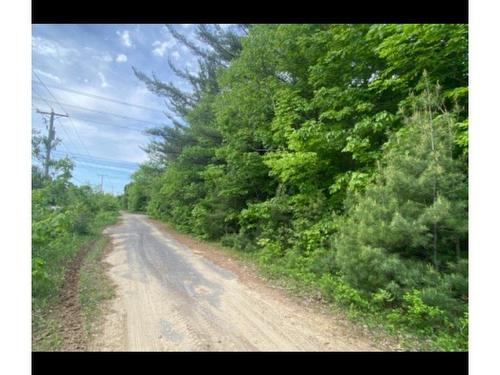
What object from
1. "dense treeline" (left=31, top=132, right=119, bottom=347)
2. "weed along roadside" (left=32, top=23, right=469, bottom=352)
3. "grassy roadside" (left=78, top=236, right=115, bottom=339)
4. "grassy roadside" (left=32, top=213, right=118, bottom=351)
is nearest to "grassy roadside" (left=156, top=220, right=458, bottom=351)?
"weed along roadside" (left=32, top=23, right=469, bottom=352)

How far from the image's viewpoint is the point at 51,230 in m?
4.04

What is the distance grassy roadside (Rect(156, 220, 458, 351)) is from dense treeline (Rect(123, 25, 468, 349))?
4 cm

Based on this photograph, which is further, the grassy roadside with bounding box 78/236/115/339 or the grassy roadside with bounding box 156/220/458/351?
the grassy roadside with bounding box 78/236/115/339

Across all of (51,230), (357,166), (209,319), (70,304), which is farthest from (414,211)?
(51,230)

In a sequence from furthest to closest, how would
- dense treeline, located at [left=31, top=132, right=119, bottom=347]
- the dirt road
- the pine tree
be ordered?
dense treeline, located at [left=31, top=132, right=119, bottom=347], the pine tree, the dirt road

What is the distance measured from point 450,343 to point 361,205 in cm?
186

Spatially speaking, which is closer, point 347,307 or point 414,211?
point 414,211

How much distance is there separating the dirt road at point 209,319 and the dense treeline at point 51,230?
0.90m

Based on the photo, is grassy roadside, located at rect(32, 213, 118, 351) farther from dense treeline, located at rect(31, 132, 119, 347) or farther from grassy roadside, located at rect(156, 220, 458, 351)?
grassy roadside, located at rect(156, 220, 458, 351)

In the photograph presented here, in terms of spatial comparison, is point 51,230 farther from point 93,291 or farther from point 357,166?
point 357,166

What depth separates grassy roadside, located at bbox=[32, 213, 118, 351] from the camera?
2.62m

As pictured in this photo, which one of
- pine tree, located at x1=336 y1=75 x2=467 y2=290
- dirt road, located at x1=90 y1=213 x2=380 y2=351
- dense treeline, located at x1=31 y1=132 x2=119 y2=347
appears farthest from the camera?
dense treeline, located at x1=31 y1=132 x2=119 y2=347

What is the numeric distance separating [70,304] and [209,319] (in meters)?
2.29
